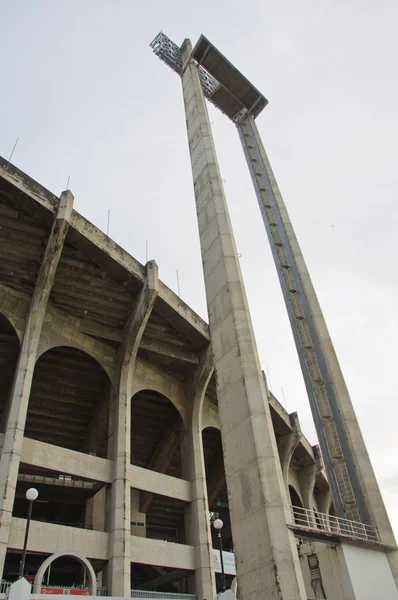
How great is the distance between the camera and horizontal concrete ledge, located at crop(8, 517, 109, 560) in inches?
657

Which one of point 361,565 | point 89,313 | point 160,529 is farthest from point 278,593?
point 160,529

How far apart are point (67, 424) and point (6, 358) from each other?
20.5 feet

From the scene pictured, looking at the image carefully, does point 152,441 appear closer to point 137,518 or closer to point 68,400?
point 137,518

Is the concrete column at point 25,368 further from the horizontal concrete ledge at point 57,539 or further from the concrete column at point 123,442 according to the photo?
the concrete column at point 123,442

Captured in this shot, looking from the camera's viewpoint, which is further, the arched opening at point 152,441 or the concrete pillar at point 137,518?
the arched opening at point 152,441

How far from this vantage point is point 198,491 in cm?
2328

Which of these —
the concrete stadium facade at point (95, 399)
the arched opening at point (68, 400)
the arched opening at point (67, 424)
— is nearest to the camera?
the concrete stadium facade at point (95, 399)

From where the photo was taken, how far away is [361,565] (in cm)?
1231

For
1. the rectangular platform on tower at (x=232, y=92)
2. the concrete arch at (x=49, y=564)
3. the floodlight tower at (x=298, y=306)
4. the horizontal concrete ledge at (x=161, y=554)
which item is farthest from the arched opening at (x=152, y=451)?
the rectangular platform on tower at (x=232, y=92)

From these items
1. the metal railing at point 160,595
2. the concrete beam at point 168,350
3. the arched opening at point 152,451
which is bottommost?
the metal railing at point 160,595

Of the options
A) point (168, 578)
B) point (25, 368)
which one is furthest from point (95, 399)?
point (168, 578)

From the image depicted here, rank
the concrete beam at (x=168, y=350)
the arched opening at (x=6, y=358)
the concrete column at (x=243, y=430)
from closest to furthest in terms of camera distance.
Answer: the concrete column at (x=243, y=430) < the arched opening at (x=6, y=358) < the concrete beam at (x=168, y=350)

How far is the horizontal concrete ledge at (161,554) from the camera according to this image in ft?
65.7

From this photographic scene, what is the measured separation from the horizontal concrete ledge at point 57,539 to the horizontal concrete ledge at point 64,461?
6.98 feet
